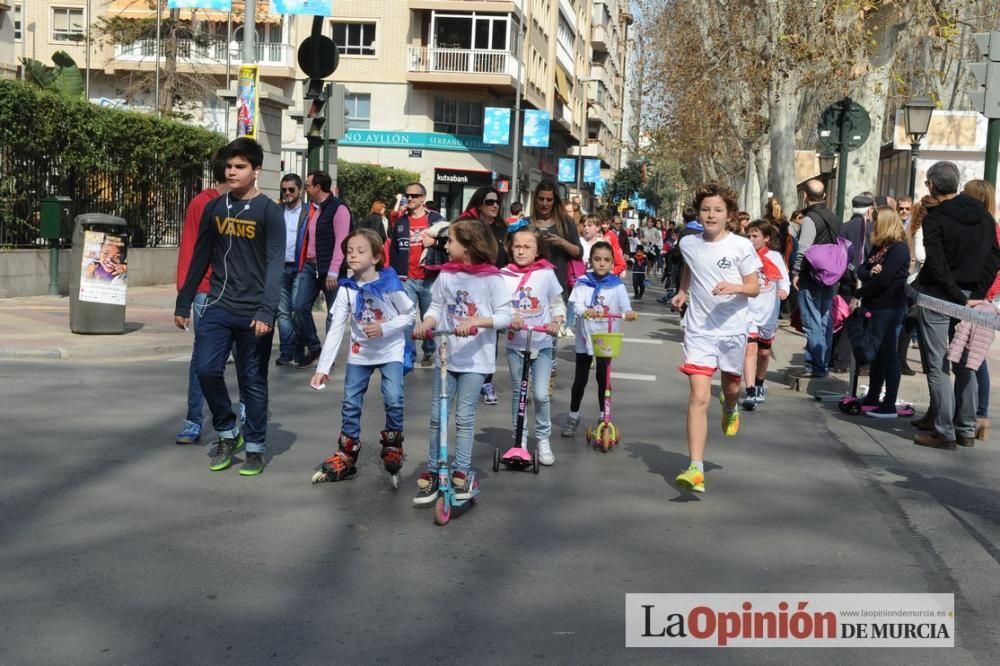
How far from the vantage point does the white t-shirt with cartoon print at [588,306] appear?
9250 mm

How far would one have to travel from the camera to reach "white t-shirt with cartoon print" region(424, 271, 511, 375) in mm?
6930

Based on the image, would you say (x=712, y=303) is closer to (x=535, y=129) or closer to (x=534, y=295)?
(x=534, y=295)

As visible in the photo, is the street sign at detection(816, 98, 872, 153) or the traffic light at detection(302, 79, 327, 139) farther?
the traffic light at detection(302, 79, 327, 139)

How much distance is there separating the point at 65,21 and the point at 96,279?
143 ft

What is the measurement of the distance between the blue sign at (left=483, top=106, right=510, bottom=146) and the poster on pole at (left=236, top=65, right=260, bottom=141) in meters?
30.7

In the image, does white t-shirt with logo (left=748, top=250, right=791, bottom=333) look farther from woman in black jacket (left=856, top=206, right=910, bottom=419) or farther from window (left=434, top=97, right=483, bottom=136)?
window (left=434, top=97, right=483, bottom=136)

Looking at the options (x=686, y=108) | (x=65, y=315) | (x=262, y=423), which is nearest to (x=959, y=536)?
(x=262, y=423)

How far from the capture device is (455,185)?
53.5 meters

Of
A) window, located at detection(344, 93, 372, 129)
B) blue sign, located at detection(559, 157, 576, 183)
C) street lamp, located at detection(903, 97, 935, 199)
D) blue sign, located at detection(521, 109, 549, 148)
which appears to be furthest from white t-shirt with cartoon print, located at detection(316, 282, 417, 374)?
blue sign, located at detection(559, 157, 576, 183)

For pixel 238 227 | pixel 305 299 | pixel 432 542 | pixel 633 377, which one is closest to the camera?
pixel 432 542

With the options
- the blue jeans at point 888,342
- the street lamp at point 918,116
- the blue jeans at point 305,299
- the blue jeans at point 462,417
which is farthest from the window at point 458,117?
the blue jeans at point 462,417

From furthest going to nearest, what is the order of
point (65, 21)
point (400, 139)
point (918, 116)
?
point (65, 21), point (400, 139), point (918, 116)

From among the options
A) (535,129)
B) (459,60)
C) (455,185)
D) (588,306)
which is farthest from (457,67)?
(588,306)

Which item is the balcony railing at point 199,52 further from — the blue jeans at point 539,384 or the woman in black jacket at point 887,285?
the blue jeans at point 539,384
